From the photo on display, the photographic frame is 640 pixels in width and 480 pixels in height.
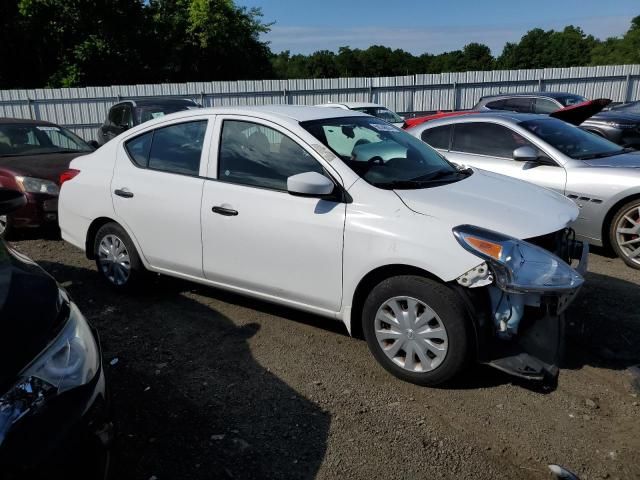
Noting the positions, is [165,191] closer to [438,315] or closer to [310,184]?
[310,184]

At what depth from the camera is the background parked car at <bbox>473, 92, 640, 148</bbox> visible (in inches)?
421

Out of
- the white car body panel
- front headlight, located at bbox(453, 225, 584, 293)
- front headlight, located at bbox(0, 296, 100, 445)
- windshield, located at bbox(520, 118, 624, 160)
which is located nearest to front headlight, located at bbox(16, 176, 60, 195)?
the white car body panel

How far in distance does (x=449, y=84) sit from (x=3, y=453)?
63.3ft

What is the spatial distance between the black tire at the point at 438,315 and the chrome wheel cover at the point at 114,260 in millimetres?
2440

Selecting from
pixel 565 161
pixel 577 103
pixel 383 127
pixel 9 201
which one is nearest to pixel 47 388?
pixel 9 201

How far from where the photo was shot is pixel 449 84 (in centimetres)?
1906

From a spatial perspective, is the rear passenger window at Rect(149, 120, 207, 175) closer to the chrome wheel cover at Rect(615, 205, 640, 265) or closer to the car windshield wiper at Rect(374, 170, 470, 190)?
the car windshield wiper at Rect(374, 170, 470, 190)

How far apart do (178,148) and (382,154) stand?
65.2 inches

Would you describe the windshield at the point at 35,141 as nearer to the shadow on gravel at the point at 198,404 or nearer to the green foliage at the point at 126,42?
the shadow on gravel at the point at 198,404

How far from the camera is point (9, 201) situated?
3068mm

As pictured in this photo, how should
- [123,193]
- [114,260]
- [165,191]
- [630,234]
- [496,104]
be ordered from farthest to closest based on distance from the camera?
[496,104]
[630,234]
[114,260]
[123,193]
[165,191]

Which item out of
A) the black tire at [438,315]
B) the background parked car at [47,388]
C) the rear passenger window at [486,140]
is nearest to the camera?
the background parked car at [47,388]

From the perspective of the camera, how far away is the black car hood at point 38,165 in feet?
21.9

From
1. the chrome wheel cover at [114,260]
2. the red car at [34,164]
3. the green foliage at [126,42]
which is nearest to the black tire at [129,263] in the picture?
the chrome wheel cover at [114,260]
